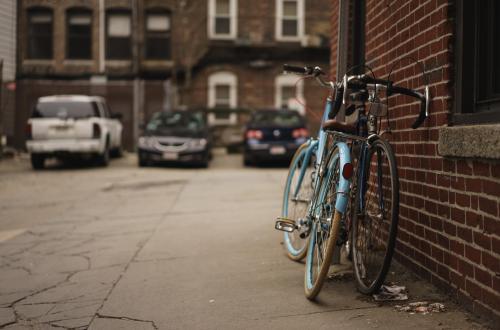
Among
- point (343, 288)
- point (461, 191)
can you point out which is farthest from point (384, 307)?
point (461, 191)

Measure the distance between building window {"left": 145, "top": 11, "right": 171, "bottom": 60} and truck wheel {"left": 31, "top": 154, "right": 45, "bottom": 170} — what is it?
1426 cm

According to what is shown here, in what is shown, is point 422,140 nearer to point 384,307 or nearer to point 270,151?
Answer: point 384,307

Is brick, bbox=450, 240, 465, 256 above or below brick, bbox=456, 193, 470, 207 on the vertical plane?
below

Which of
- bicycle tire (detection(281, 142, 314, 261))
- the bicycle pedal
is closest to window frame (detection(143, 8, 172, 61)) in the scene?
bicycle tire (detection(281, 142, 314, 261))

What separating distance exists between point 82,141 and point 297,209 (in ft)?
40.4

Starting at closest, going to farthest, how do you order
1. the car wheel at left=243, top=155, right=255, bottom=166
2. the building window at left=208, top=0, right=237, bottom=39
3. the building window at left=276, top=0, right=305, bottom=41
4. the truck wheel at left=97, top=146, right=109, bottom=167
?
the truck wheel at left=97, top=146, right=109, bottom=167
the car wheel at left=243, top=155, right=255, bottom=166
the building window at left=208, top=0, right=237, bottom=39
the building window at left=276, top=0, right=305, bottom=41

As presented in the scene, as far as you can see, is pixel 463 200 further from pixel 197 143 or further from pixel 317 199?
pixel 197 143

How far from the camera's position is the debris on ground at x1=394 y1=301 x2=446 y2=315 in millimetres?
3455

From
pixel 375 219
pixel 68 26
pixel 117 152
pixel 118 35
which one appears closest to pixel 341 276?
pixel 375 219

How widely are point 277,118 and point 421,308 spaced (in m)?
14.7

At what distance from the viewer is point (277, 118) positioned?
59.1 feet

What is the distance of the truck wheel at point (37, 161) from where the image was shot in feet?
55.5

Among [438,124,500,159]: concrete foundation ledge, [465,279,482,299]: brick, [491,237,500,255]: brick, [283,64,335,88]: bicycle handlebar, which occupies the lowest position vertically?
[465,279,482,299]: brick

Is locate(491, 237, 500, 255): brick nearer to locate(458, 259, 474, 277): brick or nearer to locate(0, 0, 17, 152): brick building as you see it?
locate(458, 259, 474, 277): brick
